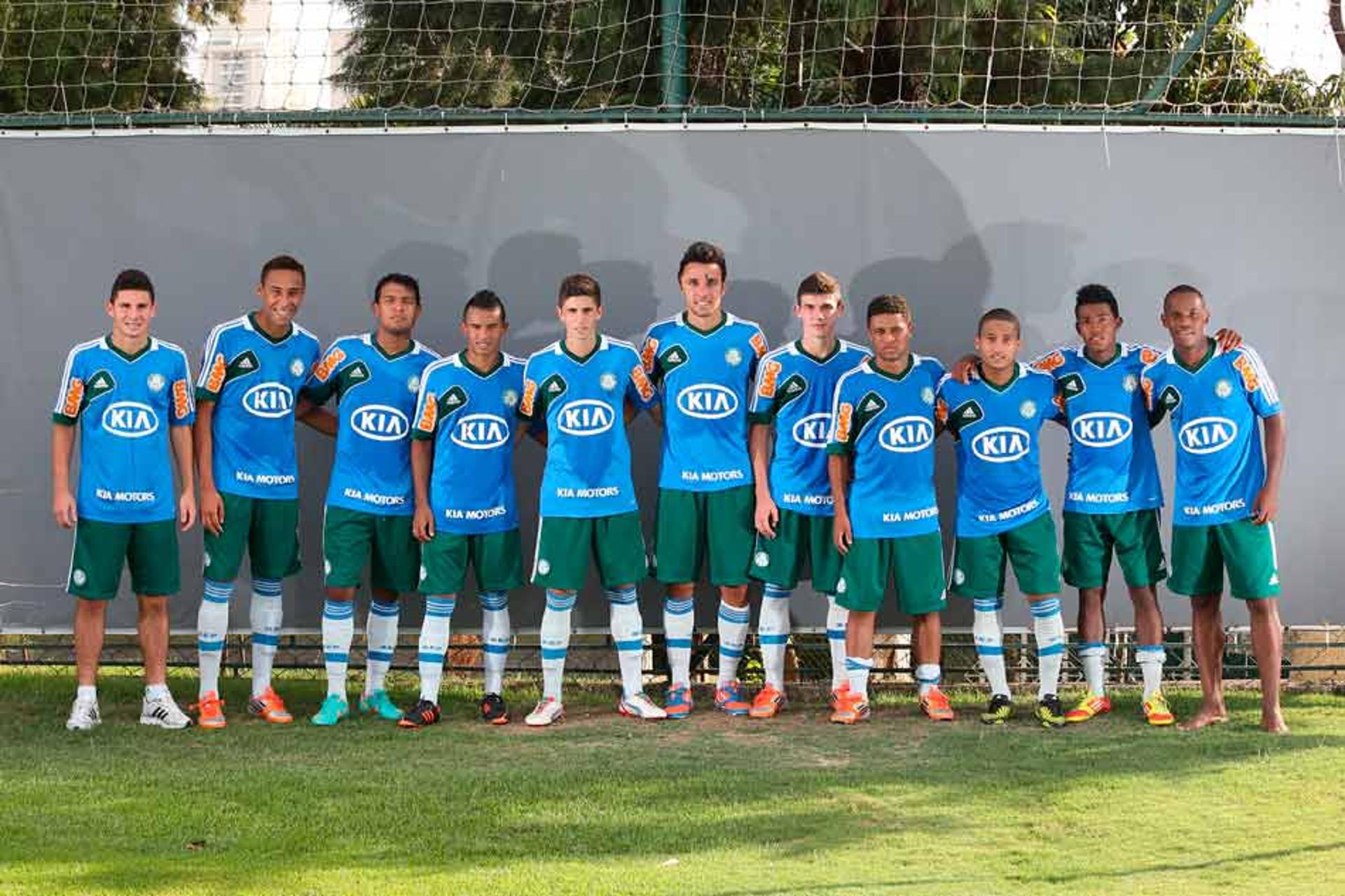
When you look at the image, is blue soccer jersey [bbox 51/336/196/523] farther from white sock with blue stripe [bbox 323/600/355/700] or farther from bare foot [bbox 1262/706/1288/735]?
bare foot [bbox 1262/706/1288/735]

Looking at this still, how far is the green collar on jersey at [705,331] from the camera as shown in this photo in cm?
653

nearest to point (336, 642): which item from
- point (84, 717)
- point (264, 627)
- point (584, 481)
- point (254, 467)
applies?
point (264, 627)

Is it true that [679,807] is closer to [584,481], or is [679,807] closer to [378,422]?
[584,481]

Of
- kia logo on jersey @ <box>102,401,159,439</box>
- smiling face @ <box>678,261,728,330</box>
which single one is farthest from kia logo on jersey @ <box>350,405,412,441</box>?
smiling face @ <box>678,261,728,330</box>

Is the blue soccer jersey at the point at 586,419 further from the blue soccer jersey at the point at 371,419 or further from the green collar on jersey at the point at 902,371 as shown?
the green collar on jersey at the point at 902,371

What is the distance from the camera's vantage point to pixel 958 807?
16.2 feet

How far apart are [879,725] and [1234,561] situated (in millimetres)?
1491

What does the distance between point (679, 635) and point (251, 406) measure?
197 centimetres

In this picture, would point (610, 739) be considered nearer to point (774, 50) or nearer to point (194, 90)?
point (774, 50)

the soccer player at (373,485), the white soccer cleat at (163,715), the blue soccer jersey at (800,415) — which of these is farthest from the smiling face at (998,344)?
the white soccer cleat at (163,715)

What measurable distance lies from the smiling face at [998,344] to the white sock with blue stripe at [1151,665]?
1.24 meters

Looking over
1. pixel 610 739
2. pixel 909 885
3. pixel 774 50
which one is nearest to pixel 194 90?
pixel 774 50

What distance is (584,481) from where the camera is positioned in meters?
6.33

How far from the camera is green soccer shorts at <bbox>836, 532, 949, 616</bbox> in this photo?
626cm
